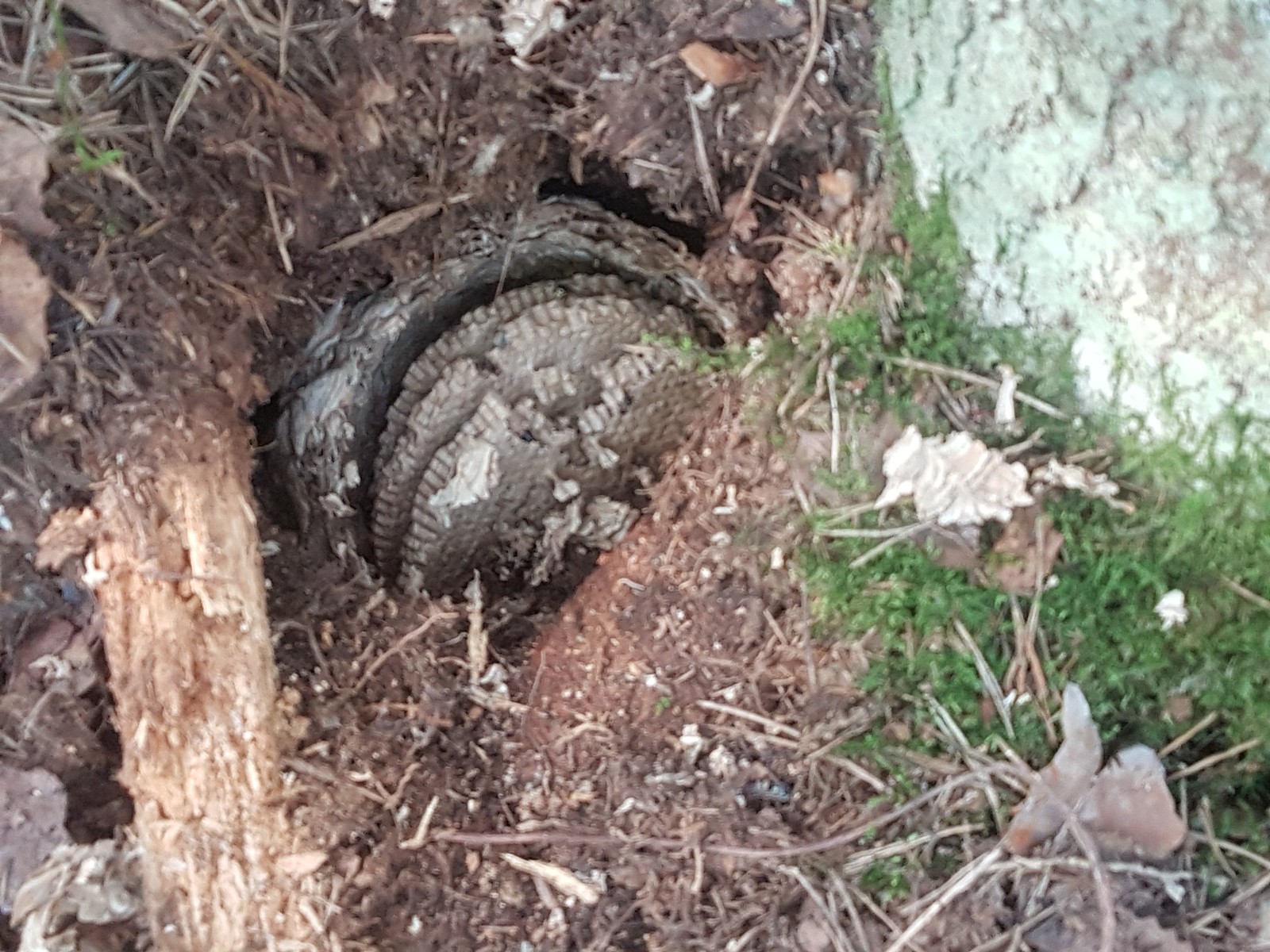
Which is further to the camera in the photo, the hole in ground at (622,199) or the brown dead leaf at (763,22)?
the hole in ground at (622,199)

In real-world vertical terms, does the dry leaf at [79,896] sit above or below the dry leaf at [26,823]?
below

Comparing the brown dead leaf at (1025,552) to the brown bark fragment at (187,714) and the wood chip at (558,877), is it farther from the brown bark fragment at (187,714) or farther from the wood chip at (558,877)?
the brown bark fragment at (187,714)

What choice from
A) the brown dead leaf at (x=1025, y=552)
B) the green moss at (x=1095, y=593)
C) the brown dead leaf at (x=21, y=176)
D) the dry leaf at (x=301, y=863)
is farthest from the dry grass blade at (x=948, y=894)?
the brown dead leaf at (x=21, y=176)

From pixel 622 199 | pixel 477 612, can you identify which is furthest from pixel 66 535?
pixel 622 199

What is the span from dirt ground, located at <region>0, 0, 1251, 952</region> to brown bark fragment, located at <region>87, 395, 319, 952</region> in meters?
0.05

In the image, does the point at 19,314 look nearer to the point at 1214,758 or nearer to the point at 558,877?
the point at 558,877

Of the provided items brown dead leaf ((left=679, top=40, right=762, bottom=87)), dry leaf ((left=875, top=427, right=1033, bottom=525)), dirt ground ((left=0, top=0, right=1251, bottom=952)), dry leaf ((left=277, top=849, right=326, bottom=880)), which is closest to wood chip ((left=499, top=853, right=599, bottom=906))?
dirt ground ((left=0, top=0, right=1251, bottom=952))

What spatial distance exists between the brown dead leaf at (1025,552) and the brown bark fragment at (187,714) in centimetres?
118

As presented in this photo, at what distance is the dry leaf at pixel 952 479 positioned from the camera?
4.81ft

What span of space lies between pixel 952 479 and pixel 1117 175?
493 mm

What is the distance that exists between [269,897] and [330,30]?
4.48 feet

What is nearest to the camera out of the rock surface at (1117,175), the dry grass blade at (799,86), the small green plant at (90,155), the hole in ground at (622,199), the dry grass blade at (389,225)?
the rock surface at (1117,175)

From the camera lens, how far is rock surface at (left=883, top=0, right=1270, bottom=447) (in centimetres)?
130

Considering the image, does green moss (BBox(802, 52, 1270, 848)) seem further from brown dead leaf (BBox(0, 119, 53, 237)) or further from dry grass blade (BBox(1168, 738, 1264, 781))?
brown dead leaf (BBox(0, 119, 53, 237))
